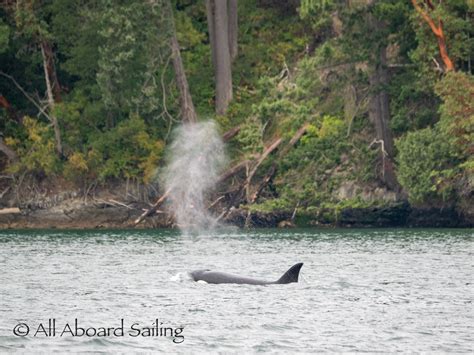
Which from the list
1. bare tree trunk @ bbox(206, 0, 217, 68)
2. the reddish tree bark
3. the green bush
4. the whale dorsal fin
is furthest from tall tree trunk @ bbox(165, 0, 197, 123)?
the whale dorsal fin

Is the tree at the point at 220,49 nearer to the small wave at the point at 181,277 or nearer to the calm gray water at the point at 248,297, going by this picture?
the calm gray water at the point at 248,297

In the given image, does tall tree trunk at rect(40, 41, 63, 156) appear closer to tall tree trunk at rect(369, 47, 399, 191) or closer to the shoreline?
the shoreline

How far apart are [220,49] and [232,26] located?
2.62 metres

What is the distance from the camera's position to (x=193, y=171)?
68000mm

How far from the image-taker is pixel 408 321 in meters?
28.4

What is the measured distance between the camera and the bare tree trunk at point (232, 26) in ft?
239

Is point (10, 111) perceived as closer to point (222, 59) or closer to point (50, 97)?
point (50, 97)

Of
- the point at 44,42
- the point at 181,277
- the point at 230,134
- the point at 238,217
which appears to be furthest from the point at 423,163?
the point at 181,277

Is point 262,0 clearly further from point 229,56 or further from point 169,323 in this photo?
point 169,323

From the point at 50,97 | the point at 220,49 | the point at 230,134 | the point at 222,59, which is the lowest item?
the point at 230,134

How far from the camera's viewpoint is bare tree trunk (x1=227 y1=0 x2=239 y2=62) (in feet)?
239

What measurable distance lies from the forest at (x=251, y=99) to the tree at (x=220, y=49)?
0.22 ft

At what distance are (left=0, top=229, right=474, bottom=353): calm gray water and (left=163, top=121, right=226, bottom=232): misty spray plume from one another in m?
15.1

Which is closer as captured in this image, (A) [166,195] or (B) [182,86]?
(A) [166,195]
